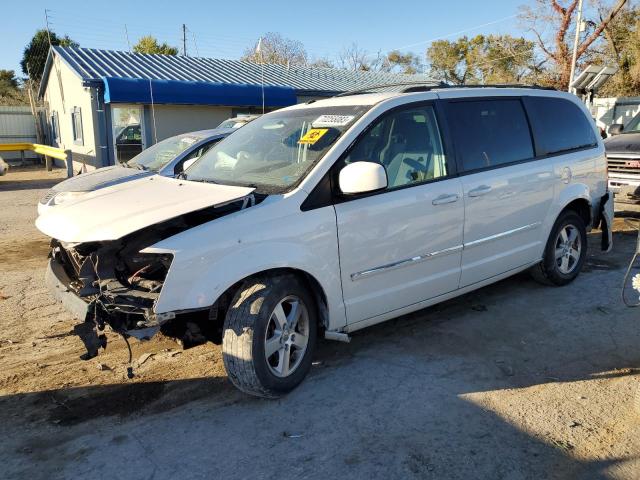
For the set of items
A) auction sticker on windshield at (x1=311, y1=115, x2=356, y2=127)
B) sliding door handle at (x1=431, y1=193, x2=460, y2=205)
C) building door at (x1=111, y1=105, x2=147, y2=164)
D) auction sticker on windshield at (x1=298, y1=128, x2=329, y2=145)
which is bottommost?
sliding door handle at (x1=431, y1=193, x2=460, y2=205)

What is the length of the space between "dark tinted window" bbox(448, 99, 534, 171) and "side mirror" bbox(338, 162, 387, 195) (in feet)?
3.85

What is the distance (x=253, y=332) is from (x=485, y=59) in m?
39.2

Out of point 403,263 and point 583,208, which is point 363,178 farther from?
point 583,208

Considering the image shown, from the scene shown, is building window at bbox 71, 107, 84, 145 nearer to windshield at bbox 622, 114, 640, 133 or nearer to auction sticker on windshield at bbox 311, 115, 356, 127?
windshield at bbox 622, 114, 640, 133

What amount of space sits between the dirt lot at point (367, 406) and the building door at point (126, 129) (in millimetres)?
13203

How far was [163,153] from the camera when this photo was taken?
8625mm

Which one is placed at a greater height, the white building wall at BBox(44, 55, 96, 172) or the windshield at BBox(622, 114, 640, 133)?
the white building wall at BBox(44, 55, 96, 172)

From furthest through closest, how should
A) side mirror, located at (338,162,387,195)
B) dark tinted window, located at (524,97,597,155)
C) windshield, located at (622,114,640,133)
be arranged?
1. windshield, located at (622,114,640,133)
2. dark tinted window, located at (524,97,597,155)
3. side mirror, located at (338,162,387,195)

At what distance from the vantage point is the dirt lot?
2.96 m

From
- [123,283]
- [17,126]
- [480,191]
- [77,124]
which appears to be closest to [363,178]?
[480,191]

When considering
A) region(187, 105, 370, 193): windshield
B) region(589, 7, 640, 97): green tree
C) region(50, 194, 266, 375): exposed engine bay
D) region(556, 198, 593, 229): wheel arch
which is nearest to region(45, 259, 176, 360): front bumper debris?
region(50, 194, 266, 375): exposed engine bay

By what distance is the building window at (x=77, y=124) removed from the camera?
62.4 feet

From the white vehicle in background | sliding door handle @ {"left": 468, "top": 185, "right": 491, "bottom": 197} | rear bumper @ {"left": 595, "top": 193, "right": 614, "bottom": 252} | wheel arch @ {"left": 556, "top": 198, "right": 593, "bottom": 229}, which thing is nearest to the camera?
sliding door handle @ {"left": 468, "top": 185, "right": 491, "bottom": 197}

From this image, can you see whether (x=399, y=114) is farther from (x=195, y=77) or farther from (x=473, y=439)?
(x=195, y=77)
